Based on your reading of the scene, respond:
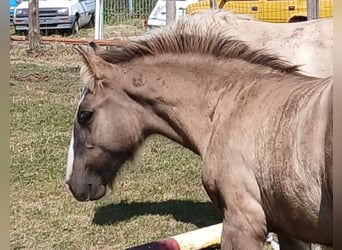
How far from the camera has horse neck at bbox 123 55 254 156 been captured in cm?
297

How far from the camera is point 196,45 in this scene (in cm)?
309

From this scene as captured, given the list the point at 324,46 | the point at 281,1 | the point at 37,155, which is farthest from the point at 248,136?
the point at 281,1

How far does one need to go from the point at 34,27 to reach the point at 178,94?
10.1 m

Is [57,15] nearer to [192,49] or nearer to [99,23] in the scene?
[99,23]

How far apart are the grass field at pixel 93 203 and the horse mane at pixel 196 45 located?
515mm

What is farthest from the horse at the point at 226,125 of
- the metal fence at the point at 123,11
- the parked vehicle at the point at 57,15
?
the parked vehicle at the point at 57,15

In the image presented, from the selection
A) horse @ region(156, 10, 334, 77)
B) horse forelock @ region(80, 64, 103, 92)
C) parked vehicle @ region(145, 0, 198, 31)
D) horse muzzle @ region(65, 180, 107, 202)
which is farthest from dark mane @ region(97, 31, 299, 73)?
parked vehicle @ region(145, 0, 198, 31)

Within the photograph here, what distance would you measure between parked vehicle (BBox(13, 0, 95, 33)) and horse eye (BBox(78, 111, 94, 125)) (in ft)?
39.8

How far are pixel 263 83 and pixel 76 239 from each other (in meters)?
2.40

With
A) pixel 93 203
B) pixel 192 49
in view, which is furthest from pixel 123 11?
pixel 192 49

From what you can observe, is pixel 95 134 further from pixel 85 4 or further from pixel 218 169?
pixel 85 4

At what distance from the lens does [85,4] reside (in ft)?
56.0

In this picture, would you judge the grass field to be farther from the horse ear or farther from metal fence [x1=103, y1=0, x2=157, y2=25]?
metal fence [x1=103, y1=0, x2=157, y2=25]

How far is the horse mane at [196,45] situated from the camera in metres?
2.94
